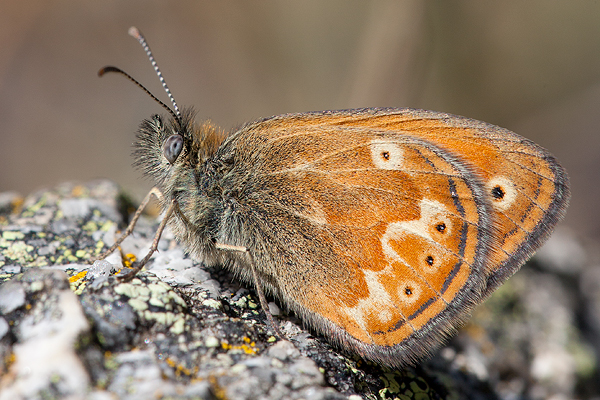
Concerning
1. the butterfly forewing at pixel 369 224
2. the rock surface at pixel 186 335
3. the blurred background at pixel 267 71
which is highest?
the blurred background at pixel 267 71

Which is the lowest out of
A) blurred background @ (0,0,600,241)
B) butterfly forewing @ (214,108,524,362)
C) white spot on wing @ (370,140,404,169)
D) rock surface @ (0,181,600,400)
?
rock surface @ (0,181,600,400)

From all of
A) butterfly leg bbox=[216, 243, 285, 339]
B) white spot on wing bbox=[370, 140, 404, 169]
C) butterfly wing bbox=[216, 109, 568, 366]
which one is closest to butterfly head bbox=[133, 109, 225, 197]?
butterfly wing bbox=[216, 109, 568, 366]

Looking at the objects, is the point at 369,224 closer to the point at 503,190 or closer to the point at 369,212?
the point at 369,212

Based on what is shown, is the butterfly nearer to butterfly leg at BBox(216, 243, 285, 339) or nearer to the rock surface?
butterfly leg at BBox(216, 243, 285, 339)

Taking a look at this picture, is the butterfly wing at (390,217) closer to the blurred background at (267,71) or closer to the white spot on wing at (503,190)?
the white spot on wing at (503,190)

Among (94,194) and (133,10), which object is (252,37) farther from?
(94,194)

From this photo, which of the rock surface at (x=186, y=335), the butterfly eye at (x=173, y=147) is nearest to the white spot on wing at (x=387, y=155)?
the rock surface at (x=186, y=335)

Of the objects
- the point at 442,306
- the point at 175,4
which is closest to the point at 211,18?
the point at 175,4
